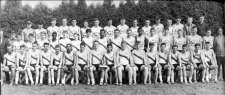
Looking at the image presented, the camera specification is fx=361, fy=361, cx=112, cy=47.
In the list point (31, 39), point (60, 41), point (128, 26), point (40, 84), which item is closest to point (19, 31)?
point (31, 39)

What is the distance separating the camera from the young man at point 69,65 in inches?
265

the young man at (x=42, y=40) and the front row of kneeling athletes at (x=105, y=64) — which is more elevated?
the young man at (x=42, y=40)

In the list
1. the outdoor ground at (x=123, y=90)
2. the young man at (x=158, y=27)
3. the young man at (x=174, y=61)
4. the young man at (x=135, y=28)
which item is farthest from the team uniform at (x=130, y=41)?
the outdoor ground at (x=123, y=90)

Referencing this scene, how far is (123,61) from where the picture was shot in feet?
22.1

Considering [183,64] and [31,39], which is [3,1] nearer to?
[31,39]

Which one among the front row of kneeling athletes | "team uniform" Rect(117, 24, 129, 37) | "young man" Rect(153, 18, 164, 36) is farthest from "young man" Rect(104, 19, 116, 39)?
"young man" Rect(153, 18, 164, 36)

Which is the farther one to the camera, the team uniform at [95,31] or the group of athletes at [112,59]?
the team uniform at [95,31]

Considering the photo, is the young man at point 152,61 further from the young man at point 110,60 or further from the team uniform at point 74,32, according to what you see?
the team uniform at point 74,32

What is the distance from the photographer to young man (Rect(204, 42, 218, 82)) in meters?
6.95

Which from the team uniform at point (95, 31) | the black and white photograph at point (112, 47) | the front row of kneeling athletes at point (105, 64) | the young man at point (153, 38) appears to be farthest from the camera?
the team uniform at point (95, 31)

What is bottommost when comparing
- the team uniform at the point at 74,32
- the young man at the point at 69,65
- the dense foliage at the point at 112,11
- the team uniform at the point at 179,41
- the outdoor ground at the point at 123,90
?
the outdoor ground at the point at 123,90

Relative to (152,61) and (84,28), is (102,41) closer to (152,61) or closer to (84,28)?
(84,28)

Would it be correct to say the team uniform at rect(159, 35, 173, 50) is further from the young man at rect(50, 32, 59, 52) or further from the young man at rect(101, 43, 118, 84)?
the young man at rect(50, 32, 59, 52)

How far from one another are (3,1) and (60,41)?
1451 millimetres
